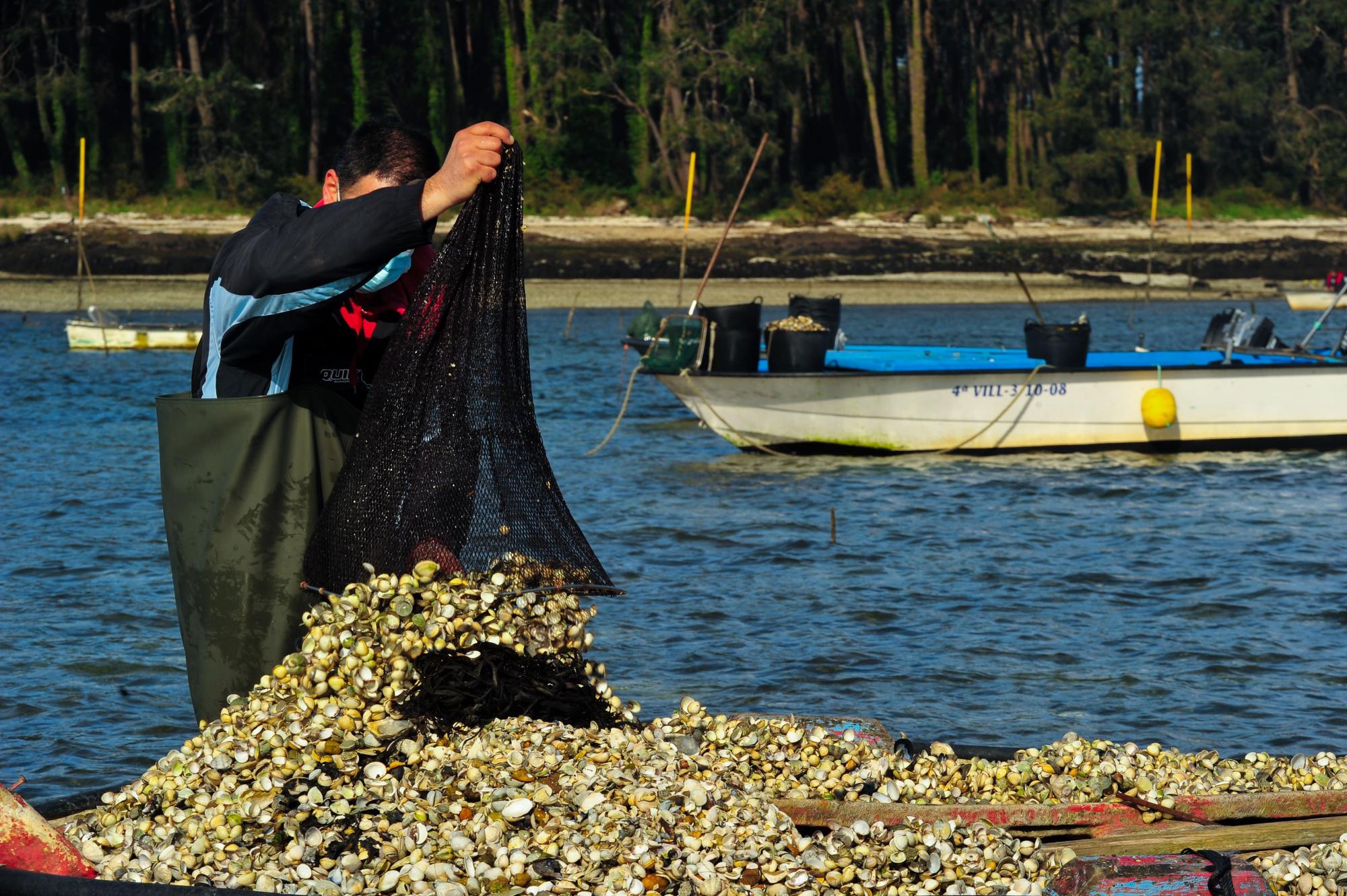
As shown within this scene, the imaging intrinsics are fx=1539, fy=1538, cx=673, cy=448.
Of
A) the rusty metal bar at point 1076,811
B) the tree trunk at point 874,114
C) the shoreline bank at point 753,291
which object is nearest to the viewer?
the rusty metal bar at point 1076,811

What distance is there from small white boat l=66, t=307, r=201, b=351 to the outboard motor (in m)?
18.6

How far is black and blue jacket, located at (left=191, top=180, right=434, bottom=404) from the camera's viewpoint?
→ 3.32 meters

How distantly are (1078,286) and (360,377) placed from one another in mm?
48649

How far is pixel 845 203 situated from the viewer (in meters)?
56.9

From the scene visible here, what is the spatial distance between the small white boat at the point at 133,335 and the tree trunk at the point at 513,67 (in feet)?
95.2

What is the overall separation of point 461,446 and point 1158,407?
13.7 meters

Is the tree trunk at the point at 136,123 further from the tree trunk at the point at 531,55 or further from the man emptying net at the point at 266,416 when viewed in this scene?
the man emptying net at the point at 266,416

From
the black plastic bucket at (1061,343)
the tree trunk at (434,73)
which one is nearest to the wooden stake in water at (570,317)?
the tree trunk at (434,73)

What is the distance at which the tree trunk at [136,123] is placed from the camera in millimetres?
53656

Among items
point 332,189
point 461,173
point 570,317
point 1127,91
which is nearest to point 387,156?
point 332,189

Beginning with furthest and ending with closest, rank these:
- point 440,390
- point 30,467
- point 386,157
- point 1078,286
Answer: point 1078,286 → point 30,467 → point 440,390 → point 386,157

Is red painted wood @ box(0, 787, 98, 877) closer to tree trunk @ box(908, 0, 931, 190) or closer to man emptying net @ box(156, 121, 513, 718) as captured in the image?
man emptying net @ box(156, 121, 513, 718)

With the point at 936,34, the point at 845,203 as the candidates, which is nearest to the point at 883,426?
the point at 845,203

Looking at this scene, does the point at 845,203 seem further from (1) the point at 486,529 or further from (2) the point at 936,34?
(1) the point at 486,529
